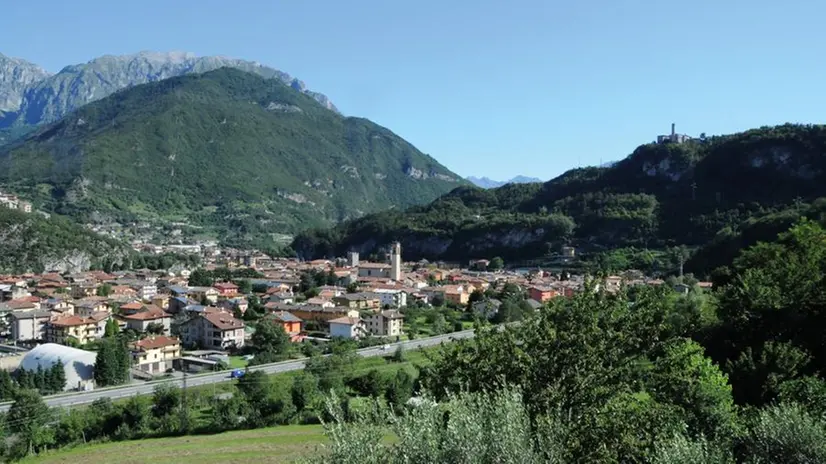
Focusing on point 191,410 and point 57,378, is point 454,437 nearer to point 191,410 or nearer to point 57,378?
point 191,410

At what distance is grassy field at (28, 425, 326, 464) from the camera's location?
2084 cm

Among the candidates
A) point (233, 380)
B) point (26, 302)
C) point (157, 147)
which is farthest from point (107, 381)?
point (157, 147)

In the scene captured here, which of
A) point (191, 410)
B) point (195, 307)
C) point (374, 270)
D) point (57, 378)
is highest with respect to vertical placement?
point (374, 270)

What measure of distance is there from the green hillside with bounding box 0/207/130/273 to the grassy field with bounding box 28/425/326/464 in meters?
69.0

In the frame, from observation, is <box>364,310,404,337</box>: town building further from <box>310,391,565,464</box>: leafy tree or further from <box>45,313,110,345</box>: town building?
<box>310,391,565,464</box>: leafy tree

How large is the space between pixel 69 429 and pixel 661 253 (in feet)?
236

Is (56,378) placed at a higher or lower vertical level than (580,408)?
lower

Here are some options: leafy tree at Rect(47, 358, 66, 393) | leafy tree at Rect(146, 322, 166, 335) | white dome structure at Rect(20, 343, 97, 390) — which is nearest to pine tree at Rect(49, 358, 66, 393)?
leafy tree at Rect(47, 358, 66, 393)

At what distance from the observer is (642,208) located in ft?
323

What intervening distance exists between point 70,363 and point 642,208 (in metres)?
83.8

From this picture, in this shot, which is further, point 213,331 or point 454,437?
point 213,331

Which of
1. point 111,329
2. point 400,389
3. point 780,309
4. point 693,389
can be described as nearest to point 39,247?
point 111,329

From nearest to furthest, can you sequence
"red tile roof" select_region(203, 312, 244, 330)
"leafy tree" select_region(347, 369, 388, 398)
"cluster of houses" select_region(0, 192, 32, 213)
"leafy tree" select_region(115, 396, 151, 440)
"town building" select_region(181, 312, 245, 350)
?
"leafy tree" select_region(115, 396, 151, 440) < "leafy tree" select_region(347, 369, 388, 398) < "town building" select_region(181, 312, 245, 350) < "red tile roof" select_region(203, 312, 244, 330) < "cluster of houses" select_region(0, 192, 32, 213)

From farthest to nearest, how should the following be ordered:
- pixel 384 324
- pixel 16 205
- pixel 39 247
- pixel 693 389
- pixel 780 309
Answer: pixel 16 205, pixel 39 247, pixel 384 324, pixel 780 309, pixel 693 389
